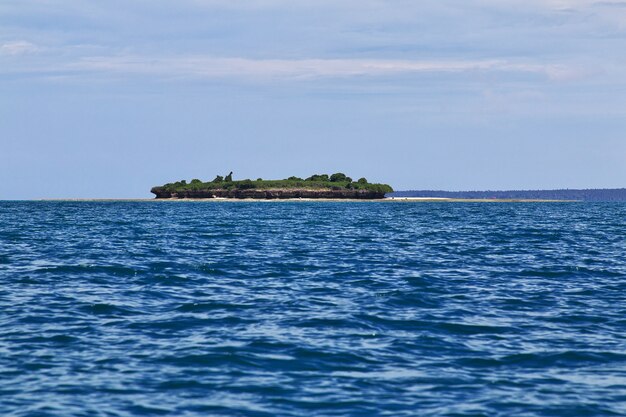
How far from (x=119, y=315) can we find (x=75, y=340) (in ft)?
10.7

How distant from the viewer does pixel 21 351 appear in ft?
56.3

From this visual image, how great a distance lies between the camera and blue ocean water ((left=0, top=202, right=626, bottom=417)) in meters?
13.6

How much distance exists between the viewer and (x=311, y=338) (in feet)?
60.4

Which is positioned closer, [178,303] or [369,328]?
[369,328]

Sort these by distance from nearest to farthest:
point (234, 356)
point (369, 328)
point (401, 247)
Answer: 1. point (234, 356)
2. point (369, 328)
3. point (401, 247)

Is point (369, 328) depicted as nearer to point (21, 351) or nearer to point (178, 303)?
point (178, 303)

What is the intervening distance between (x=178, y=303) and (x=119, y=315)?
2480 mm

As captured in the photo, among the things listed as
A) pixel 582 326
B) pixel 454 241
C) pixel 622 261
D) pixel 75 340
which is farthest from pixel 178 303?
pixel 454 241

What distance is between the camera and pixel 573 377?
1530 cm

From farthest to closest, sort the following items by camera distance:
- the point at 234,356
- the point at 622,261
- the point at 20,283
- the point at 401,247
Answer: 1. the point at 401,247
2. the point at 622,261
3. the point at 20,283
4. the point at 234,356

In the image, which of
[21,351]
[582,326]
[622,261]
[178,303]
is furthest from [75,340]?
[622,261]

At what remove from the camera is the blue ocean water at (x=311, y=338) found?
44.8 ft

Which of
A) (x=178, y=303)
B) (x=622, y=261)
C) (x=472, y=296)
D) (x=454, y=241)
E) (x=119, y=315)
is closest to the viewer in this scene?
(x=119, y=315)

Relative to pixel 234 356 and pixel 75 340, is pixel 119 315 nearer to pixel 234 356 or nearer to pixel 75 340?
pixel 75 340
